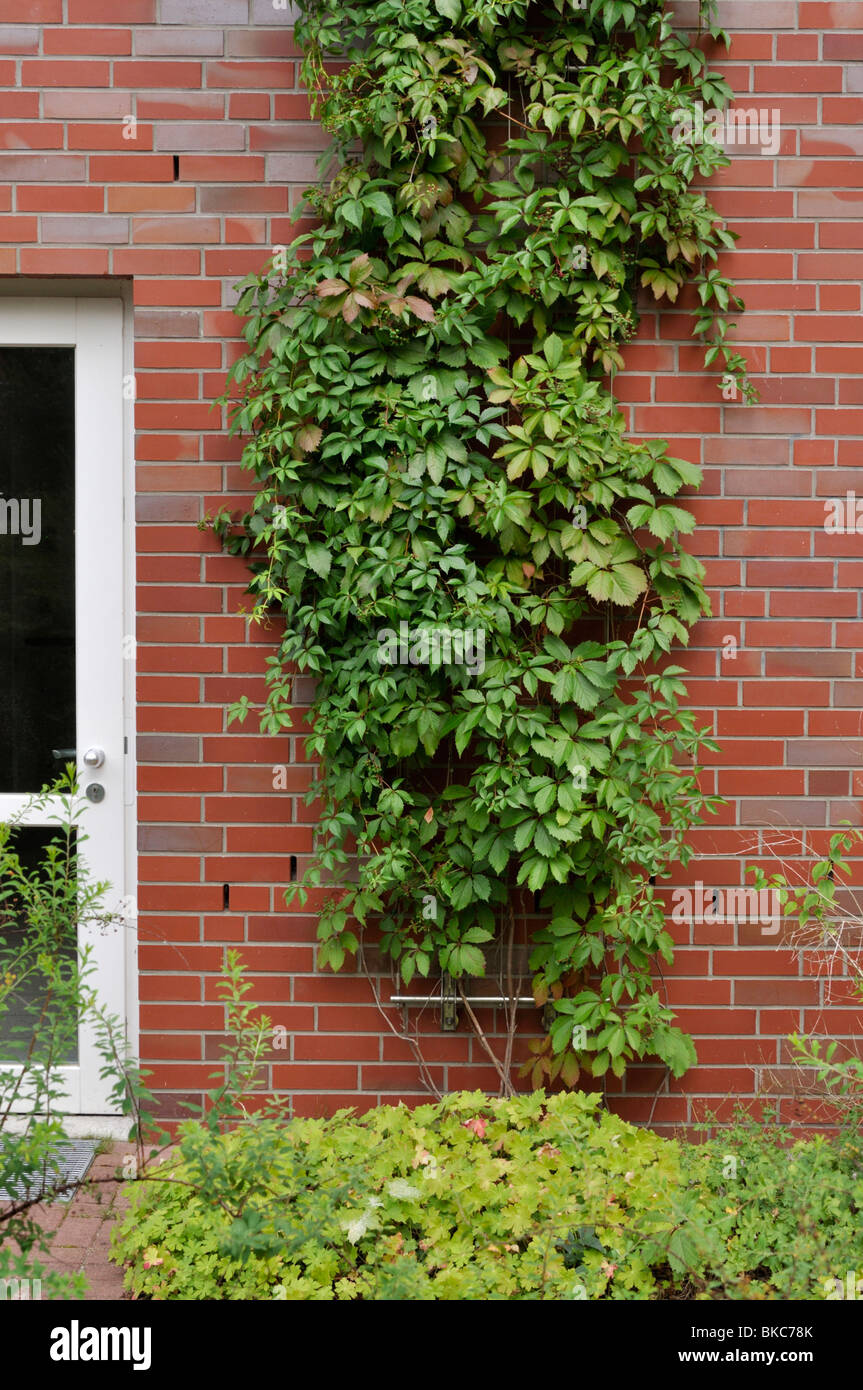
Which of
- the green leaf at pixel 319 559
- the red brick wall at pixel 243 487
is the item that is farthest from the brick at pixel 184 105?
the green leaf at pixel 319 559

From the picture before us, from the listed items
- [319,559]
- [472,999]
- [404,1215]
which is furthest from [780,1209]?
[319,559]

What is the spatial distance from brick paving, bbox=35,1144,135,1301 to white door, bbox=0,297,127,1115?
446 millimetres

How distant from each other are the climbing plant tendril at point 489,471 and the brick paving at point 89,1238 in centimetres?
88

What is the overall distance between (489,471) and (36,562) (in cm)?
146

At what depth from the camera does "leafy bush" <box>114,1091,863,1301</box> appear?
237 cm

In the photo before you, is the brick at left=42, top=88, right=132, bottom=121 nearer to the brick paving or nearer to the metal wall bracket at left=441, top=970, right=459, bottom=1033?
the metal wall bracket at left=441, top=970, right=459, bottom=1033

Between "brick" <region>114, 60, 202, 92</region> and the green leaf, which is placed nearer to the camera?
the green leaf

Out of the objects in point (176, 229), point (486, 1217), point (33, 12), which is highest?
point (33, 12)

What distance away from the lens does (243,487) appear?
3.29 metres

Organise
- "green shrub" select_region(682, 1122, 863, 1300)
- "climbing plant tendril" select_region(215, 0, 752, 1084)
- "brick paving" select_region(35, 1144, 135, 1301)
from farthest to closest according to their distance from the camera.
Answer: "climbing plant tendril" select_region(215, 0, 752, 1084), "brick paving" select_region(35, 1144, 135, 1301), "green shrub" select_region(682, 1122, 863, 1300)

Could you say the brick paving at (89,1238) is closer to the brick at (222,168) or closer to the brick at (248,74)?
the brick at (222,168)

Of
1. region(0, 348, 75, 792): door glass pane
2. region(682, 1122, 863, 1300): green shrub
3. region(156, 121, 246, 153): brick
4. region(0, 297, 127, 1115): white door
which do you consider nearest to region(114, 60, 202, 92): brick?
region(156, 121, 246, 153): brick

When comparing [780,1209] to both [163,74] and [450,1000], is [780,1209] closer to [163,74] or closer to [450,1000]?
[450,1000]
